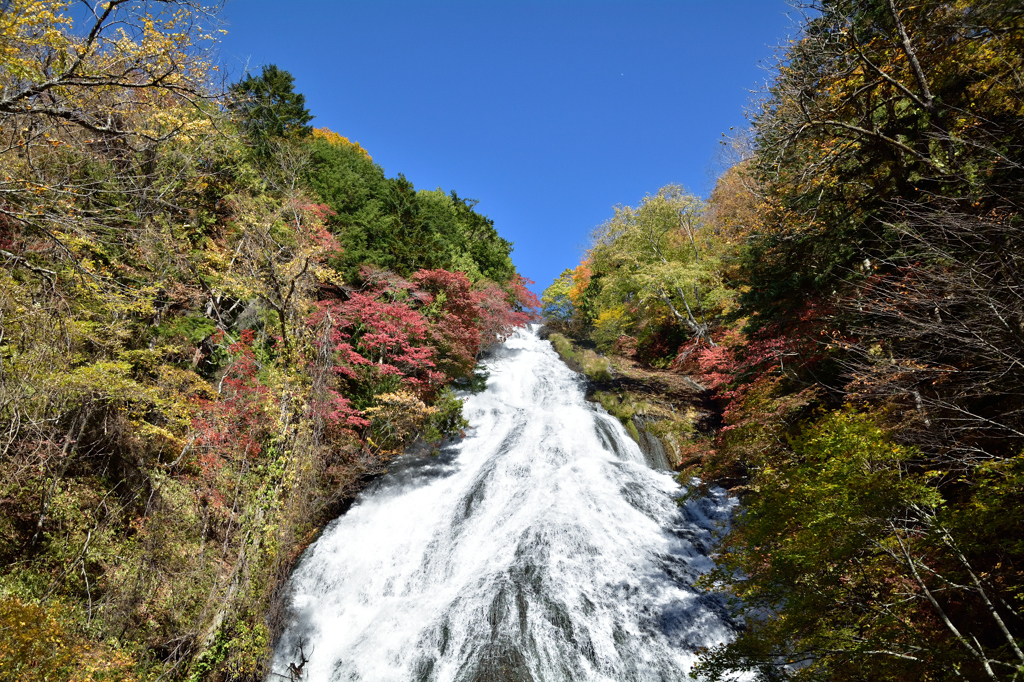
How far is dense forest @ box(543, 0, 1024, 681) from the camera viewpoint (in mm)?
4070

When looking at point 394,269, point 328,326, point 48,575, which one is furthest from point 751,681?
point 394,269

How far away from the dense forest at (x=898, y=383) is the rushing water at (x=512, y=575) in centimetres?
125

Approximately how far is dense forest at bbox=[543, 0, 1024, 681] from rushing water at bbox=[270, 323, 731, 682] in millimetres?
1246

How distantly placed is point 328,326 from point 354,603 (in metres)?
5.70

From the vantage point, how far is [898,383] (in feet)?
20.4

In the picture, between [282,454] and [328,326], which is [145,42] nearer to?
[328,326]

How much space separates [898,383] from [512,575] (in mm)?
7099

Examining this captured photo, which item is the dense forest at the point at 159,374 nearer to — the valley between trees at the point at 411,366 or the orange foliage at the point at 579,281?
the valley between trees at the point at 411,366

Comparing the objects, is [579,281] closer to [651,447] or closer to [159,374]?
[651,447]

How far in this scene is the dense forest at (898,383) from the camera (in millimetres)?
4070

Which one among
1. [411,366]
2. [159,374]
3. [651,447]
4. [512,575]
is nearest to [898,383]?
[512,575]

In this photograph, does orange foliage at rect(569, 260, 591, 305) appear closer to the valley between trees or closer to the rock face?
the valley between trees

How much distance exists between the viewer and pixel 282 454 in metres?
8.52

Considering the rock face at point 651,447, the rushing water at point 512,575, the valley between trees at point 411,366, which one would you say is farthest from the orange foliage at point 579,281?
the rushing water at point 512,575
